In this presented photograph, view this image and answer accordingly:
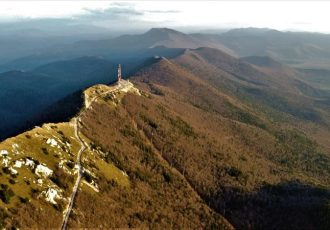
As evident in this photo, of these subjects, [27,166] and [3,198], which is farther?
[27,166]

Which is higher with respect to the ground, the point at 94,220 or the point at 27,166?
the point at 27,166

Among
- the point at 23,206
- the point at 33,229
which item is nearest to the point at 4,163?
the point at 23,206

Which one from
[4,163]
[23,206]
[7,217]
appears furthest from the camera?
[4,163]

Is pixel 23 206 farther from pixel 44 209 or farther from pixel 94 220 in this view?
pixel 94 220

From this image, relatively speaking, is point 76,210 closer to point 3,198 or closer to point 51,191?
point 51,191

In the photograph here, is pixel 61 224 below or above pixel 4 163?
below

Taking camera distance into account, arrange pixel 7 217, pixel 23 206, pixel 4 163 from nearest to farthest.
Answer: pixel 7 217 < pixel 23 206 < pixel 4 163

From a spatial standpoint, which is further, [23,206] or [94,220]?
[94,220]

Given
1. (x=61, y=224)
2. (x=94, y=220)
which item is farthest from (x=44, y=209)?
(x=94, y=220)
